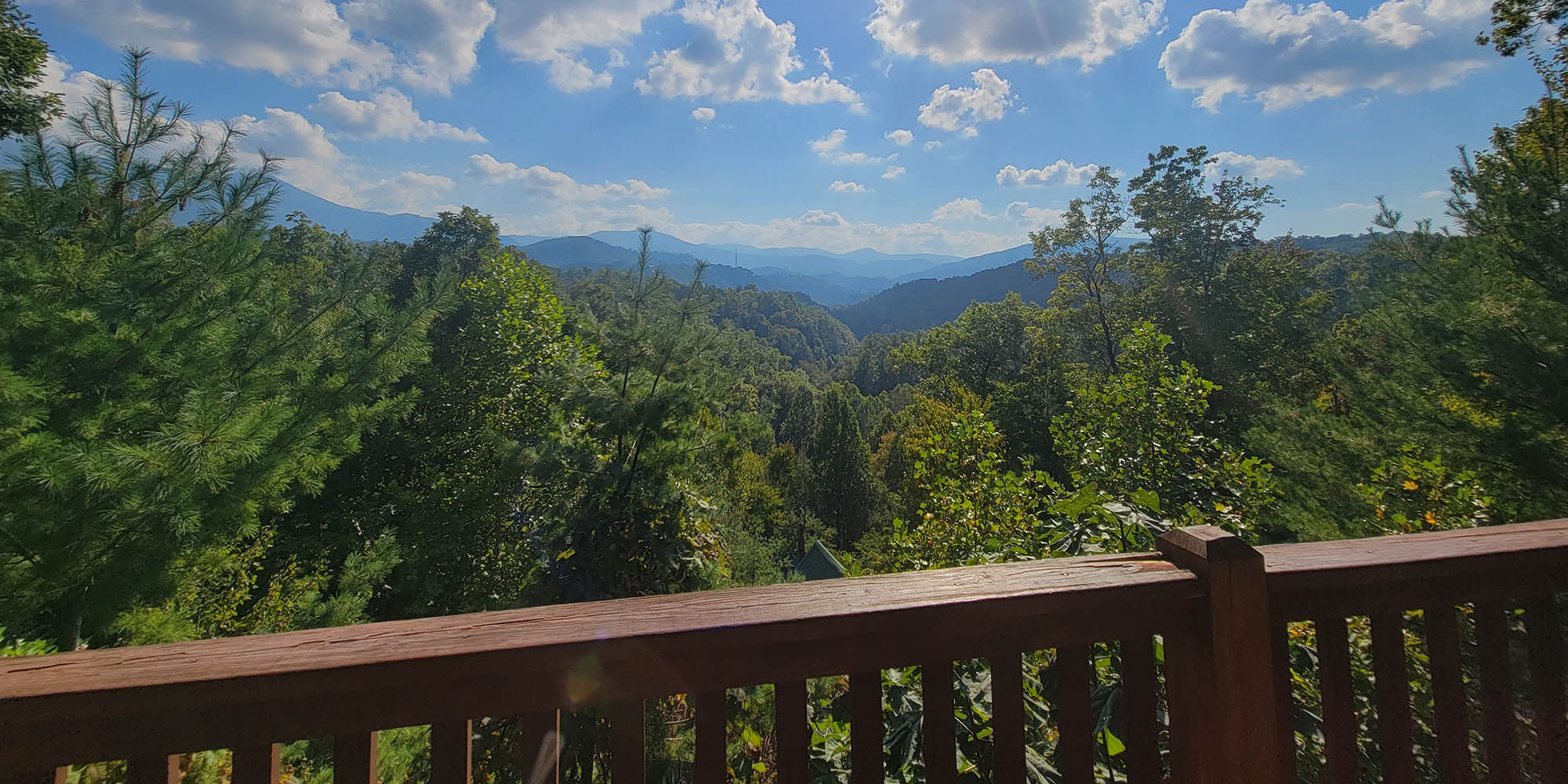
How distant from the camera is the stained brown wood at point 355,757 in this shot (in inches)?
27.1

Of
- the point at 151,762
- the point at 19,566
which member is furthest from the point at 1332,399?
the point at 19,566

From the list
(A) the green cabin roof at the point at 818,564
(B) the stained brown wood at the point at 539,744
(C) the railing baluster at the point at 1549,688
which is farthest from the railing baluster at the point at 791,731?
(A) the green cabin roof at the point at 818,564

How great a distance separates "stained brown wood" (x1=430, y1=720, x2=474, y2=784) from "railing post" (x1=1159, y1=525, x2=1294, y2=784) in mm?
965

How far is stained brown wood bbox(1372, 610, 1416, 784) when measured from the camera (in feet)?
3.17

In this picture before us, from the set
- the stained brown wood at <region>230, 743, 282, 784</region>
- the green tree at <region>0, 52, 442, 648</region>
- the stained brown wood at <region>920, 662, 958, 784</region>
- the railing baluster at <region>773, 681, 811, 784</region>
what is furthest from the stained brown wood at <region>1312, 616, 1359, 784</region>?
the green tree at <region>0, 52, 442, 648</region>

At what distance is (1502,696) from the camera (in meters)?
1.01

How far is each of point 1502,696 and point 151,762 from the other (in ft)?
6.18

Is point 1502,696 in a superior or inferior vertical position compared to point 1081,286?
inferior

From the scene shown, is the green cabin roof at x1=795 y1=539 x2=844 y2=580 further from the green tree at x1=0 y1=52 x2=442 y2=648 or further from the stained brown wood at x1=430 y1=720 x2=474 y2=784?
the stained brown wood at x1=430 y1=720 x2=474 y2=784

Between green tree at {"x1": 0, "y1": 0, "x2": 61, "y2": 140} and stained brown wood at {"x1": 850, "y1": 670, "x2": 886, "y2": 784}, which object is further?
green tree at {"x1": 0, "y1": 0, "x2": 61, "y2": 140}

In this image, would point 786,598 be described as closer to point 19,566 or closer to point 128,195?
point 19,566

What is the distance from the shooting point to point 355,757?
699 millimetres

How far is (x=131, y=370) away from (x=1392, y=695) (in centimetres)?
792

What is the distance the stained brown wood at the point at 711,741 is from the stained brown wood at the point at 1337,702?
2.95 feet
